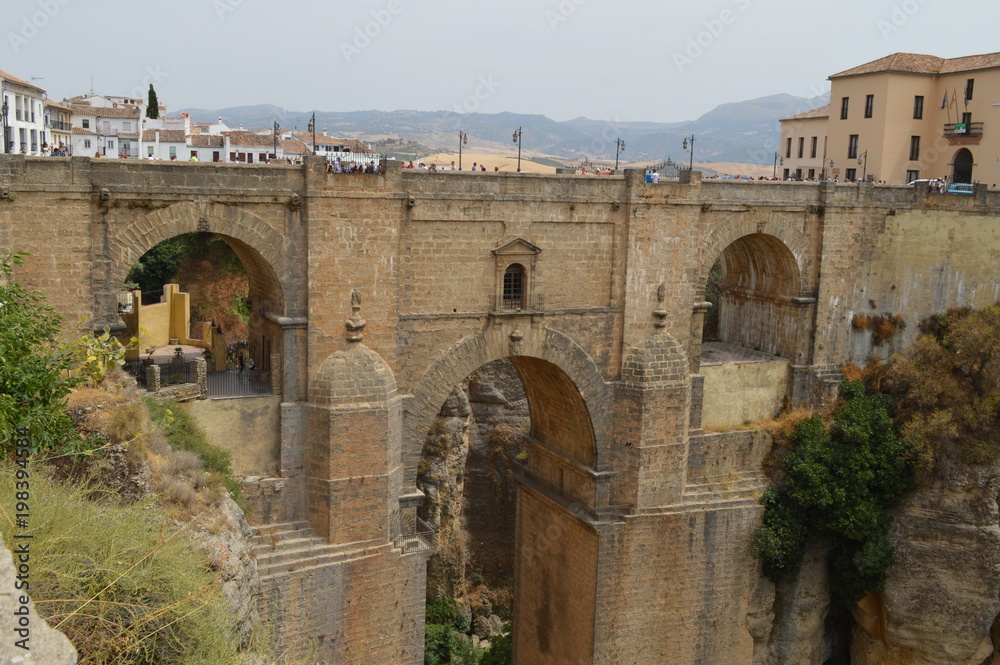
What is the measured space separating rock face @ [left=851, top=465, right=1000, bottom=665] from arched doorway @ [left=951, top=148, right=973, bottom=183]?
15104mm

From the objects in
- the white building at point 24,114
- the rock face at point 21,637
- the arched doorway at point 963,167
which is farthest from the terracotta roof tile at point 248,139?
the rock face at point 21,637

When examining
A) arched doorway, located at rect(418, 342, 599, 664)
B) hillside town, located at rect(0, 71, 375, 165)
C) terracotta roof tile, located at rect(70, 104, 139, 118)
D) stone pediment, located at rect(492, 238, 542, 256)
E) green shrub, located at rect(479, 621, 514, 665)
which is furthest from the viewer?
terracotta roof tile, located at rect(70, 104, 139, 118)

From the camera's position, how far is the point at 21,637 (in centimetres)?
658

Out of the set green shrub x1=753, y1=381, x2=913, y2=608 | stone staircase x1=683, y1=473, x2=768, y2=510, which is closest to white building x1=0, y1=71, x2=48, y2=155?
stone staircase x1=683, y1=473, x2=768, y2=510

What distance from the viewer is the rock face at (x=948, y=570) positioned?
25.0 m

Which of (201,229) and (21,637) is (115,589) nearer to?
(21,637)

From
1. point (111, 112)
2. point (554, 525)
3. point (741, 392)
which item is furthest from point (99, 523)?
point (111, 112)

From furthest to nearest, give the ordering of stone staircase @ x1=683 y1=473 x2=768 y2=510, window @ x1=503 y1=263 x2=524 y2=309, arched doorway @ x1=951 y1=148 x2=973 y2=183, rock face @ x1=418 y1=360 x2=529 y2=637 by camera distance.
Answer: arched doorway @ x1=951 y1=148 x2=973 y2=183 < rock face @ x1=418 y1=360 x2=529 y2=637 < stone staircase @ x1=683 y1=473 x2=768 y2=510 < window @ x1=503 y1=263 x2=524 y2=309

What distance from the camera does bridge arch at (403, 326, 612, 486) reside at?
21375 millimetres

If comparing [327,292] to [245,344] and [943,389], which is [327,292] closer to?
[245,344]

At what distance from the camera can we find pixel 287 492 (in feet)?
66.3

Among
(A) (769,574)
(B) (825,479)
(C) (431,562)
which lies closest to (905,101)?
(B) (825,479)

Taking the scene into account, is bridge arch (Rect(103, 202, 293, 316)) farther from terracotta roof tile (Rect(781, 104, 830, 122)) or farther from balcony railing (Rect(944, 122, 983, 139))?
terracotta roof tile (Rect(781, 104, 830, 122))

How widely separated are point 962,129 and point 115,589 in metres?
34.6
